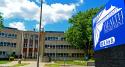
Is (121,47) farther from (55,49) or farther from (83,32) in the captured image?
(55,49)

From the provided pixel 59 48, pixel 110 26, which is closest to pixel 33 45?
pixel 59 48

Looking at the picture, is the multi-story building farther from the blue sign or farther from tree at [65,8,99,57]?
the blue sign

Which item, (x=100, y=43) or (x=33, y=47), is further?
(x=33, y=47)

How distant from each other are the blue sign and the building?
7492 centimetres

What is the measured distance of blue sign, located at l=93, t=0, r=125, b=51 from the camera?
942 centimetres

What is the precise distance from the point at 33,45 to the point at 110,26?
84.0 metres

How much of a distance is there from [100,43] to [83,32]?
69.1m

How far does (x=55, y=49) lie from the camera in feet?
315

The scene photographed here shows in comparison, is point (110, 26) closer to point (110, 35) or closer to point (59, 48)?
point (110, 35)

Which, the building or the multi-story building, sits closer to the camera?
the building

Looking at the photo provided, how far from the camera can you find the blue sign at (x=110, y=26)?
9.42 m

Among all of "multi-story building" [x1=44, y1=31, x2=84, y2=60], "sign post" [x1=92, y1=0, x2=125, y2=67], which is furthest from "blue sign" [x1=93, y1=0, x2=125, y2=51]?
"multi-story building" [x1=44, y1=31, x2=84, y2=60]

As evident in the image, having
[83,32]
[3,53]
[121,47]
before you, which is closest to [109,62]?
[121,47]

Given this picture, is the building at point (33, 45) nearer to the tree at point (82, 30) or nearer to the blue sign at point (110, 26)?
the tree at point (82, 30)
